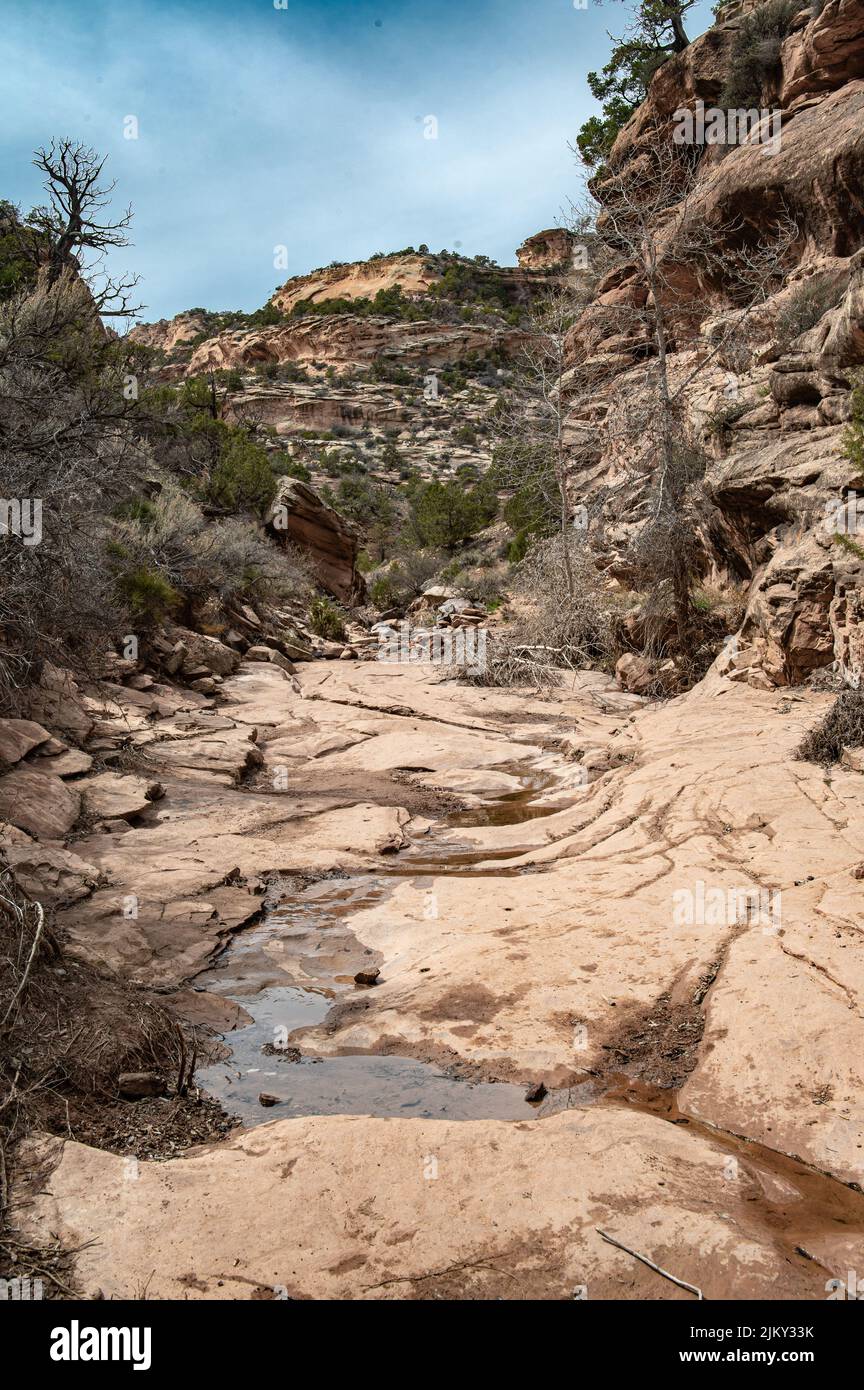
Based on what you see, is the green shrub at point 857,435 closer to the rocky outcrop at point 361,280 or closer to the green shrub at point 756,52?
the green shrub at point 756,52

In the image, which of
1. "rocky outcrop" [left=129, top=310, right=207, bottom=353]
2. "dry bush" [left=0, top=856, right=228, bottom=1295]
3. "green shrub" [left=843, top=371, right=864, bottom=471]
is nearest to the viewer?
"dry bush" [left=0, top=856, right=228, bottom=1295]

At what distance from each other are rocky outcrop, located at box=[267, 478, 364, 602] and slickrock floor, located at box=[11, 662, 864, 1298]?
1524cm

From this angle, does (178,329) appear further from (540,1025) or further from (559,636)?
(540,1025)

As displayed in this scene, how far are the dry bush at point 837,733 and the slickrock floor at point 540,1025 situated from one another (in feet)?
0.71

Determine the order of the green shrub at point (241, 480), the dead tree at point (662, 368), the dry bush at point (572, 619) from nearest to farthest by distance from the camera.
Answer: the dead tree at point (662, 368)
the dry bush at point (572, 619)
the green shrub at point (241, 480)

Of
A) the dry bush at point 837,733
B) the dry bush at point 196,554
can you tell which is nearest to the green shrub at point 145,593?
the dry bush at point 196,554

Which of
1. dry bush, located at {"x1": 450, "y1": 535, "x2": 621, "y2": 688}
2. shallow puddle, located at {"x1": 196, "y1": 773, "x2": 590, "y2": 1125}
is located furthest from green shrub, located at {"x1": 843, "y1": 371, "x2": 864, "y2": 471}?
dry bush, located at {"x1": 450, "y1": 535, "x2": 621, "y2": 688}

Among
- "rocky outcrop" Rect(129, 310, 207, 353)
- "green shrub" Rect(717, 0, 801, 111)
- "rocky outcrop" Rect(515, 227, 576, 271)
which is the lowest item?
"green shrub" Rect(717, 0, 801, 111)

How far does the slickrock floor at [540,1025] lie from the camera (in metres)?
2.20

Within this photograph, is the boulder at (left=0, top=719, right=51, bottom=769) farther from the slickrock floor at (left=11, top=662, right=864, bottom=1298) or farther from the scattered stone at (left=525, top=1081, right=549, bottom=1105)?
the scattered stone at (left=525, top=1081, right=549, bottom=1105)

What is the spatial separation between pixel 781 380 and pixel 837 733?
23.6 feet

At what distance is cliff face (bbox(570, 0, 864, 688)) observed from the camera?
30.6 ft

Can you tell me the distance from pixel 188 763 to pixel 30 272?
11992 mm

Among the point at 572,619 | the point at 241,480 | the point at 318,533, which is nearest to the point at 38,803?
the point at 572,619
